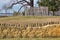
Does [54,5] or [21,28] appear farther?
[54,5]

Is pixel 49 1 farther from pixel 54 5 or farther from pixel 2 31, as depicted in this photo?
pixel 2 31

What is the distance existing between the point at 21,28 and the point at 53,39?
2.03 meters

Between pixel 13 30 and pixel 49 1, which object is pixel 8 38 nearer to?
pixel 13 30

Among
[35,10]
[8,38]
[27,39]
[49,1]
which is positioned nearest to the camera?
[27,39]

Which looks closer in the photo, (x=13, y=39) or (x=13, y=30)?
(x=13, y=39)

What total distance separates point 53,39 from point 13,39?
1.82 meters

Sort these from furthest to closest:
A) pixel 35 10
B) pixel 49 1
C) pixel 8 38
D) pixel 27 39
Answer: pixel 49 1 < pixel 35 10 < pixel 8 38 < pixel 27 39

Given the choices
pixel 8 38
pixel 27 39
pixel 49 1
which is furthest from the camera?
pixel 49 1

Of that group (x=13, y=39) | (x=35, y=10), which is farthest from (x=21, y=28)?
(x=35, y=10)

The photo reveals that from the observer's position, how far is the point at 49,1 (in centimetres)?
3238

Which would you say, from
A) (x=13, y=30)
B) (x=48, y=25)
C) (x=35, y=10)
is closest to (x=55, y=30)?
(x=48, y=25)

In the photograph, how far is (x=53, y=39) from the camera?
11.1m

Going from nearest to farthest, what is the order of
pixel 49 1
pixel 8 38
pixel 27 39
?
pixel 27 39 → pixel 8 38 → pixel 49 1

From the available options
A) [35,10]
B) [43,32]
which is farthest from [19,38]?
[35,10]
